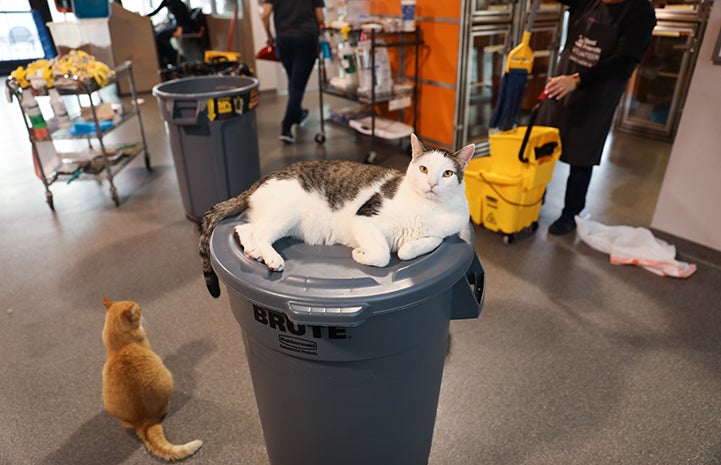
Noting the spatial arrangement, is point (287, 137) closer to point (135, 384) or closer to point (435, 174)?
point (135, 384)

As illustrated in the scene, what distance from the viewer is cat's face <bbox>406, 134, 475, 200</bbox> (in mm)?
1082

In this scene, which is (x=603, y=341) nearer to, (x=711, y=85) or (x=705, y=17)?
(x=711, y=85)

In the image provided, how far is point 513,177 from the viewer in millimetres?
2441

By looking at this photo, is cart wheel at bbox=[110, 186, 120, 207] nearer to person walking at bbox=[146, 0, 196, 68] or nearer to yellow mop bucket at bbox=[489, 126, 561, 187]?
yellow mop bucket at bbox=[489, 126, 561, 187]

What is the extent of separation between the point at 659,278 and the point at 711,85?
960 mm

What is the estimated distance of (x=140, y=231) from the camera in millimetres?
2840

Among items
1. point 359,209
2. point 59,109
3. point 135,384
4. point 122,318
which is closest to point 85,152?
point 59,109

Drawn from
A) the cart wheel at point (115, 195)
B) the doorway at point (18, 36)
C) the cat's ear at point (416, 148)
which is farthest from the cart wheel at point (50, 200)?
the doorway at point (18, 36)

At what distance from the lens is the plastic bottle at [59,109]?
2.84 m

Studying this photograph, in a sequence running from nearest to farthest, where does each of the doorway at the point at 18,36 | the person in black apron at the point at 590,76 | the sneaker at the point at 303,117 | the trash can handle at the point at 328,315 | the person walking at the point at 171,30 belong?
the trash can handle at the point at 328,315, the person in black apron at the point at 590,76, the sneaker at the point at 303,117, the person walking at the point at 171,30, the doorway at the point at 18,36

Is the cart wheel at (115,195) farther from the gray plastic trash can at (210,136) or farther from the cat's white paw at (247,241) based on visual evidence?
the cat's white paw at (247,241)

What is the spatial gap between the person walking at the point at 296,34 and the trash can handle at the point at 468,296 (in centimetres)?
298

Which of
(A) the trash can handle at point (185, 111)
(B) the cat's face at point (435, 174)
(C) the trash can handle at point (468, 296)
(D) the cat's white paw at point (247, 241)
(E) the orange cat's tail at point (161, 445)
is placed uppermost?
(B) the cat's face at point (435, 174)

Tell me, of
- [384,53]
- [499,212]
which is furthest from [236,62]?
[499,212]
